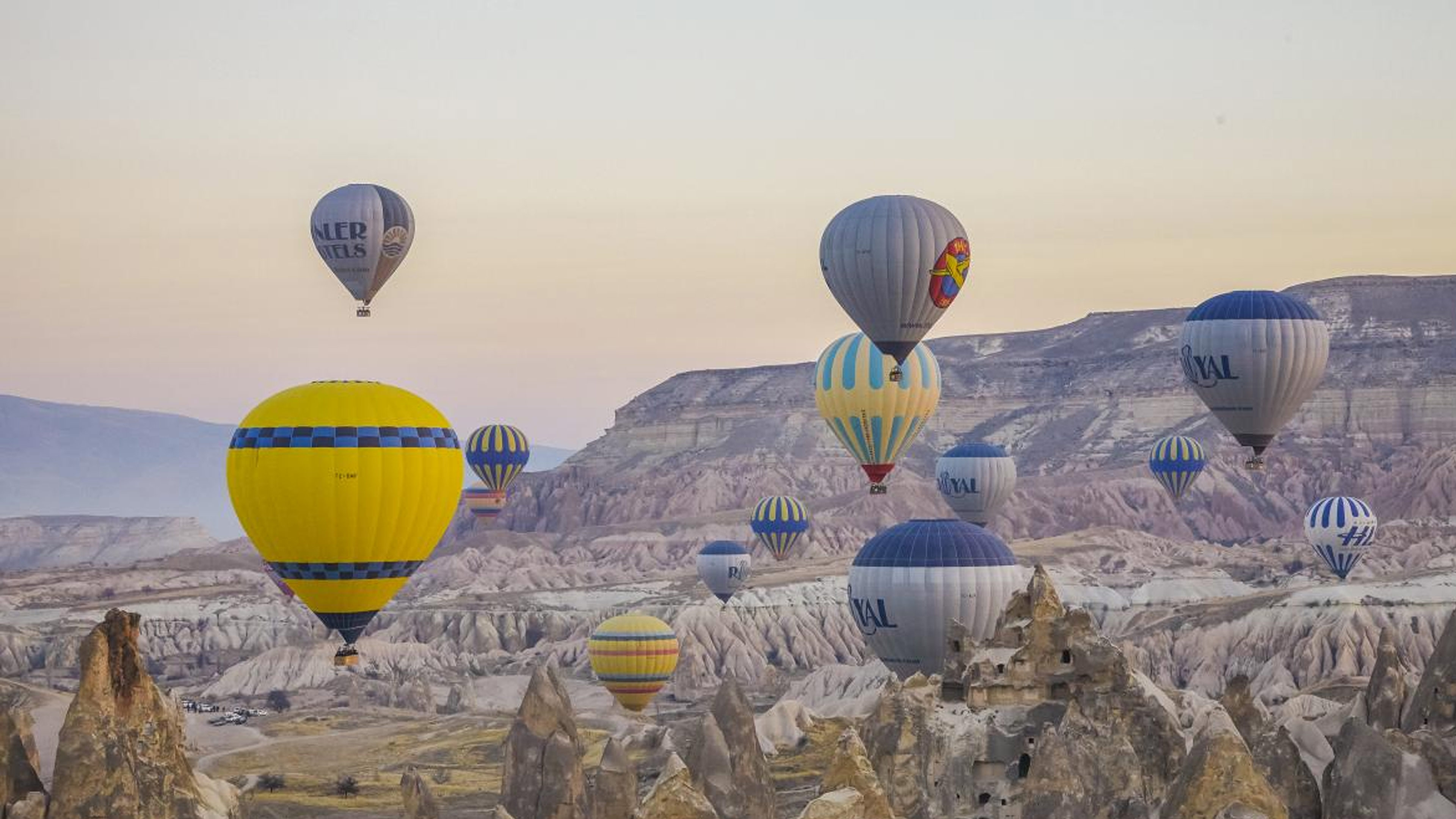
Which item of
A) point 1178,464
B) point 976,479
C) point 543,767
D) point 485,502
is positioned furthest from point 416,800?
point 485,502

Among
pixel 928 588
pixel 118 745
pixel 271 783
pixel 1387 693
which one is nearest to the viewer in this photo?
pixel 118 745

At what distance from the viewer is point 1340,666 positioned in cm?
11262

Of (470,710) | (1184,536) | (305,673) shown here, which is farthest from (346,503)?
(1184,536)

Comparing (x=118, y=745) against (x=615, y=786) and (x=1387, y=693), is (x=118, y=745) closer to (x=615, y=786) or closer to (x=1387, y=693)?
(x=615, y=786)

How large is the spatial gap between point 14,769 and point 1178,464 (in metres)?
121

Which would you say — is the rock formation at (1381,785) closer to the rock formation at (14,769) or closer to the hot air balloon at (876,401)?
the rock formation at (14,769)

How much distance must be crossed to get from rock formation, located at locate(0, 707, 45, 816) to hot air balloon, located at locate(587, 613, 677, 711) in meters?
52.3

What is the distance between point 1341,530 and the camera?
132 m

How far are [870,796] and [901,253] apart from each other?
129 ft

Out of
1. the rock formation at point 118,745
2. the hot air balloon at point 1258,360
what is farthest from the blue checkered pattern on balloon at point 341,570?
the hot air balloon at point 1258,360

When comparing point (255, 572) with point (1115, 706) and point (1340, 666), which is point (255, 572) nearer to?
point (1340, 666)

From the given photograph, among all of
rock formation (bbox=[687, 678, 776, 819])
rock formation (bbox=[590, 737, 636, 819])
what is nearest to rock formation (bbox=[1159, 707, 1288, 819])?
rock formation (bbox=[590, 737, 636, 819])

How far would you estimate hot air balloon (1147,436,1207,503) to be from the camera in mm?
157500

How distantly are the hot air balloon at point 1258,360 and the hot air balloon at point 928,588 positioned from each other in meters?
14.4
